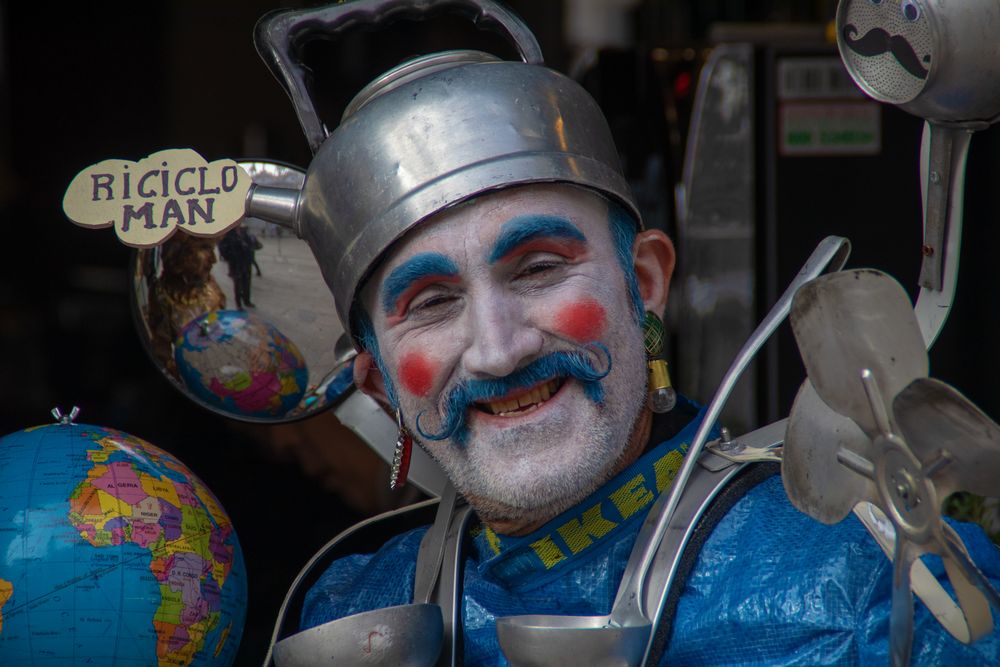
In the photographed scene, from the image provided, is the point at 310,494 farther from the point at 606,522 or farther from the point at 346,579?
the point at 606,522

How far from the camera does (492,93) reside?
5.99ft

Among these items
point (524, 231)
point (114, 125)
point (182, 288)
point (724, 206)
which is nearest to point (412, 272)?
point (524, 231)

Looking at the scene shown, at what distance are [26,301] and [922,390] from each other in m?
3.40

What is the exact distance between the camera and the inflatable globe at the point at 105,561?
5.78 feet

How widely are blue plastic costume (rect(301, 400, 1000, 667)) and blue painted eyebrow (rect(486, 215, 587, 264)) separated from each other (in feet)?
1.14

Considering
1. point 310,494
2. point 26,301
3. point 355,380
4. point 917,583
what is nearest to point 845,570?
point 917,583

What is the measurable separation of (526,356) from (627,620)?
0.36 meters

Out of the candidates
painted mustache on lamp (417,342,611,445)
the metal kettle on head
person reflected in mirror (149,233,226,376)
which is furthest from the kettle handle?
painted mustache on lamp (417,342,611,445)

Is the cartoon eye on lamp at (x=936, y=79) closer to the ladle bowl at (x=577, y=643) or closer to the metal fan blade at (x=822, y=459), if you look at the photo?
the metal fan blade at (x=822, y=459)

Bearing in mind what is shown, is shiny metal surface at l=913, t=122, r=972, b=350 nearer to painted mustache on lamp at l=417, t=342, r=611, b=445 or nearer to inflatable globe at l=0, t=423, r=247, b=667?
painted mustache on lamp at l=417, t=342, r=611, b=445

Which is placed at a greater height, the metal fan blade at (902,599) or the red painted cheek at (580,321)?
the red painted cheek at (580,321)

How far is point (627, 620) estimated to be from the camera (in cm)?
160

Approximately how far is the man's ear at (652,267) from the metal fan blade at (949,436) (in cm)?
78

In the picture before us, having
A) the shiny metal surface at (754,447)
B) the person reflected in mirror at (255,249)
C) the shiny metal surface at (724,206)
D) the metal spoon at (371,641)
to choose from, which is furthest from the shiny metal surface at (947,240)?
the shiny metal surface at (724,206)
